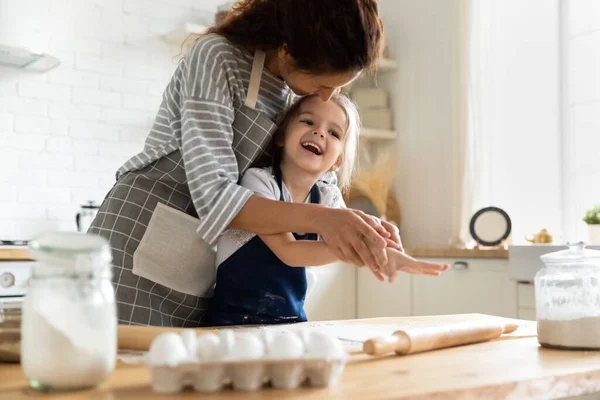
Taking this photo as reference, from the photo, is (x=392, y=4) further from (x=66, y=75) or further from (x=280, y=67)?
(x=280, y=67)

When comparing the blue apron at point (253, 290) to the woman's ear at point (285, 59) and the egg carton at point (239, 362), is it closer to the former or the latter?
the woman's ear at point (285, 59)

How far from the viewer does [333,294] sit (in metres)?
3.84

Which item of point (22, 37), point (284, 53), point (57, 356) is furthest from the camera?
point (22, 37)

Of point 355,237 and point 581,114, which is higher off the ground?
point 581,114

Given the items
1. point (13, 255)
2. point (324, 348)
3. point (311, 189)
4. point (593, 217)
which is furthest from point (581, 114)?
point (324, 348)

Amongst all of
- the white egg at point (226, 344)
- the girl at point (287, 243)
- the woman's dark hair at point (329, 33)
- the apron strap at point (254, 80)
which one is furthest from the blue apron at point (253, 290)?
the white egg at point (226, 344)

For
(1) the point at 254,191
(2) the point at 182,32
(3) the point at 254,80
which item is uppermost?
(2) the point at 182,32

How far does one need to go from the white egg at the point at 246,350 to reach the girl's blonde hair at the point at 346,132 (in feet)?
2.95

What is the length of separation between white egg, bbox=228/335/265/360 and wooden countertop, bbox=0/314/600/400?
0.12ft

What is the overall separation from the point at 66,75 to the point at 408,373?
129 inches

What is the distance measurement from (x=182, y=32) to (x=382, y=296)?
1.81m

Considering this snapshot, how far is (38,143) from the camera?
359 cm

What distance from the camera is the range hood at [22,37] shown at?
324 cm

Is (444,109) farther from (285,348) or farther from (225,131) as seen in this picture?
(285,348)
